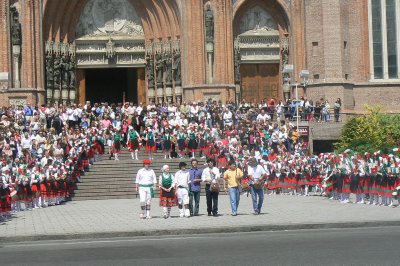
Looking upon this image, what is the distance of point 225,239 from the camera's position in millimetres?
20266

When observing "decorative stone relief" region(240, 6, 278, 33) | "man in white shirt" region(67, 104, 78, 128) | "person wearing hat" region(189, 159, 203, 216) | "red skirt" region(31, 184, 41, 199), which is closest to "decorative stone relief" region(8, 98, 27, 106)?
"man in white shirt" region(67, 104, 78, 128)

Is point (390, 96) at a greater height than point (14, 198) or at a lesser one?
greater

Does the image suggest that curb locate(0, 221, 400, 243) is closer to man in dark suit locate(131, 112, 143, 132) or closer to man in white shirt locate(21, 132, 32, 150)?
man in white shirt locate(21, 132, 32, 150)

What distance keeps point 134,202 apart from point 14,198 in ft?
15.0

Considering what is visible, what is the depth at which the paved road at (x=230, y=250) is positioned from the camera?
53.1ft

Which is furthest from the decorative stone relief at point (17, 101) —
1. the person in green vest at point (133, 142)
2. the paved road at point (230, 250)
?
the paved road at point (230, 250)

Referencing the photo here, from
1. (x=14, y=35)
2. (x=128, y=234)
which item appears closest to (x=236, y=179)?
(x=128, y=234)

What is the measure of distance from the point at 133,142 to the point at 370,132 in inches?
430

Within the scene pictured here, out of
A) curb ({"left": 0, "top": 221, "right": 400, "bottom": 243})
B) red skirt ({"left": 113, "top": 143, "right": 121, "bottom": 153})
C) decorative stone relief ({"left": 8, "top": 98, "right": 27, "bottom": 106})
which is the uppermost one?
decorative stone relief ({"left": 8, "top": 98, "right": 27, "bottom": 106})

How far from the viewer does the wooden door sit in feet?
158

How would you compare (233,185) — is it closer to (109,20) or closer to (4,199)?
(4,199)

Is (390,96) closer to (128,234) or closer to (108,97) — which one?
(108,97)

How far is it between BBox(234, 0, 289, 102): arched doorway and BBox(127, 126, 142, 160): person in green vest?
11.2 metres

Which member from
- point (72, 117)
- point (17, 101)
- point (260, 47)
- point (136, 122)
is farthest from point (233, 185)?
point (260, 47)
